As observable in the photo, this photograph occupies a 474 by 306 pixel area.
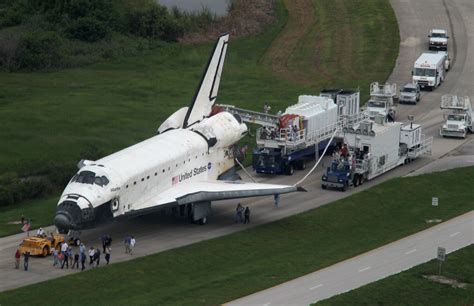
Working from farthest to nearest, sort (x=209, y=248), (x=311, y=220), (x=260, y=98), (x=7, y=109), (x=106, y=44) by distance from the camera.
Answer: (x=106, y=44) < (x=260, y=98) < (x=7, y=109) < (x=311, y=220) < (x=209, y=248)

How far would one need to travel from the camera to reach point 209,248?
6206 centimetres

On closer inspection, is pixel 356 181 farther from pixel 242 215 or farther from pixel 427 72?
pixel 427 72

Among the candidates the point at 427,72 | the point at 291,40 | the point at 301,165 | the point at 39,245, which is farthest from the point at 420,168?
the point at 291,40

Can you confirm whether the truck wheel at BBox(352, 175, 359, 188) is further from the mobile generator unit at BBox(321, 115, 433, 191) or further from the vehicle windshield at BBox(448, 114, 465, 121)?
the vehicle windshield at BBox(448, 114, 465, 121)

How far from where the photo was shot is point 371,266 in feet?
→ 196

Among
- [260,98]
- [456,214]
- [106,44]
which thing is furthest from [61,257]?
[106,44]

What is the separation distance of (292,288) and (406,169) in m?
27.6

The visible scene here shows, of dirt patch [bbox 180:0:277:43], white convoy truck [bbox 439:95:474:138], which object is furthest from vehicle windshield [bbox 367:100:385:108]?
dirt patch [bbox 180:0:277:43]

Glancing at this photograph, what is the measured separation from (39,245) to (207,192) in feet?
36.6

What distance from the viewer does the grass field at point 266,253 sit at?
5409 cm

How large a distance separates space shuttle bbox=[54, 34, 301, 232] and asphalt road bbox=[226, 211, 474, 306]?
24.0 feet

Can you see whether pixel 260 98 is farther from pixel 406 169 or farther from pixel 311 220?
pixel 311 220

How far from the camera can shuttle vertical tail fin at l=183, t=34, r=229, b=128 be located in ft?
243

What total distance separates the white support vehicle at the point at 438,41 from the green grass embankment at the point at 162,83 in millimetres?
3910
